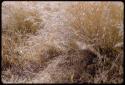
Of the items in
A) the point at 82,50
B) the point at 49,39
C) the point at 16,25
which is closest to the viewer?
the point at 82,50

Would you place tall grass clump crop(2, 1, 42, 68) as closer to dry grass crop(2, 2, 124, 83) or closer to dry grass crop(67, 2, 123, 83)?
dry grass crop(2, 2, 124, 83)

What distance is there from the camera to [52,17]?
14.2 ft

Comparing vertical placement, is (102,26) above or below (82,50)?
above

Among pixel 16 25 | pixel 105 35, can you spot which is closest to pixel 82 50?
pixel 105 35

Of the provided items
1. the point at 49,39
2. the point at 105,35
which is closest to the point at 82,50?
the point at 105,35

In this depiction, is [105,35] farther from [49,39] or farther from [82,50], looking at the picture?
[49,39]

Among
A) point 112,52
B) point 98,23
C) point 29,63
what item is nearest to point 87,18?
point 98,23

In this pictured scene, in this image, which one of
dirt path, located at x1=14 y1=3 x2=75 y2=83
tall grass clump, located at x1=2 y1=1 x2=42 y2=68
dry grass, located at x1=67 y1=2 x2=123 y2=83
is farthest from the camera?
tall grass clump, located at x1=2 y1=1 x2=42 y2=68

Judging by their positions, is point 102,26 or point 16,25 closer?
point 102,26

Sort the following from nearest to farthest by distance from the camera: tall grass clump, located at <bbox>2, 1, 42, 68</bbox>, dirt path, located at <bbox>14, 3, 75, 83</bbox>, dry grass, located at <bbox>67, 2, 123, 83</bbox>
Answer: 1. dry grass, located at <bbox>67, 2, 123, 83</bbox>
2. dirt path, located at <bbox>14, 3, 75, 83</bbox>
3. tall grass clump, located at <bbox>2, 1, 42, 68</bbox>

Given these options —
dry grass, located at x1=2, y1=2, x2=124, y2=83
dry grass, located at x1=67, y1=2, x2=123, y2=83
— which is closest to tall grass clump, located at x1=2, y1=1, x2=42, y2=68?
dry grass, located at x1=2, y1=2, x2=124, y2=83

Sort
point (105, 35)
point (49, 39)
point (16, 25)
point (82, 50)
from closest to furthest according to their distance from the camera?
point (105, 35), point (82, 50), point (49, 39), point (16, 25)

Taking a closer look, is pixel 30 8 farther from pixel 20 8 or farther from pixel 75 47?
pixel 75 47

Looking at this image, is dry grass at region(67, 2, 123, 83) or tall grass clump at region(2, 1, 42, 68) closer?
dry grass at region(67, 2, 123, 83)
